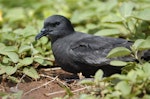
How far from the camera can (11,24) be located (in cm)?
805

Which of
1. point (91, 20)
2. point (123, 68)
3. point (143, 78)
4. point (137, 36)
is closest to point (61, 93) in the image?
point (123, 68)

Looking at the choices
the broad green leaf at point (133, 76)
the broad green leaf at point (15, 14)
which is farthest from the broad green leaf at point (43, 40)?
the broad green leaf at point (133, 76)

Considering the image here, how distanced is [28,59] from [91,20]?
2.54 meters

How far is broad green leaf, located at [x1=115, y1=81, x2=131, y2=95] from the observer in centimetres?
417

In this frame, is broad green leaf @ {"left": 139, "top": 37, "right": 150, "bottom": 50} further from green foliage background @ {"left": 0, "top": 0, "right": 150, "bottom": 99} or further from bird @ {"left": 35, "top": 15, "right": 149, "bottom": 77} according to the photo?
bird @ {"left": 35, "top": 15, "right": 149, "bottom": 77}

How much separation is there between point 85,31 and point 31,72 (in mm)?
1684

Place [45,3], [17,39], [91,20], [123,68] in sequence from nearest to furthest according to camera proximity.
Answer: [123,68] → [17,39] → [91,20] → [45,3]

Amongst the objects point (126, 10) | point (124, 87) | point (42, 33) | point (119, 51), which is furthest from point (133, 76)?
point (42, 33)

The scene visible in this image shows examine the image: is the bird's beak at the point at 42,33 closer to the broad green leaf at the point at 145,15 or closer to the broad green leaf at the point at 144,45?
the broad green leaf at the point at 145,15

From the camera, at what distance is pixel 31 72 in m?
5.53

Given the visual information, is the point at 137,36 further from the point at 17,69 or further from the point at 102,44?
the point at 17,69

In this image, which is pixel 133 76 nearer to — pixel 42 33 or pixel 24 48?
pixel 24 48

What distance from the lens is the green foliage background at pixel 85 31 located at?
14.6ft

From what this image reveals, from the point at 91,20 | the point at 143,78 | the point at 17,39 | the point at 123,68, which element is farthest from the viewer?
the point at 91,20
